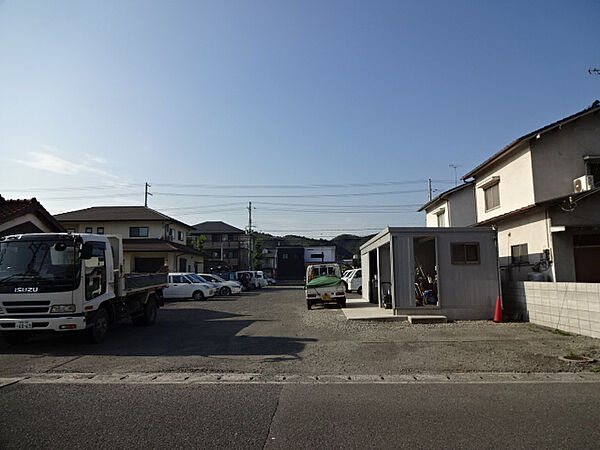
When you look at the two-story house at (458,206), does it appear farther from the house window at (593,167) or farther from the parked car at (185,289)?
the parked car at (185,289)

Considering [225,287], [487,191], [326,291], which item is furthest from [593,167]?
[225,287]

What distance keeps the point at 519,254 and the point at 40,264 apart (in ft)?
50.4

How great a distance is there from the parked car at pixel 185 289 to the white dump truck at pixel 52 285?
45.7 ft

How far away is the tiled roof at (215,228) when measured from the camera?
66.2 meters

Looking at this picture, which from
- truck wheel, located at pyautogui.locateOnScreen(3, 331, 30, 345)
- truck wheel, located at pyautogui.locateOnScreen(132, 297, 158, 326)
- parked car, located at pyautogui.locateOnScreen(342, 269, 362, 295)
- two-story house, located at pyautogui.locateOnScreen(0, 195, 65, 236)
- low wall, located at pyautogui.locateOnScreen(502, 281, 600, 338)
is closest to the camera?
low wall, located at pyautogui.locateOnScreen(502, 281, 600, 338)

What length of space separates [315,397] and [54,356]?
629 centimetres

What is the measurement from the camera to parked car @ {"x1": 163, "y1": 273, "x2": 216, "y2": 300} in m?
24.5

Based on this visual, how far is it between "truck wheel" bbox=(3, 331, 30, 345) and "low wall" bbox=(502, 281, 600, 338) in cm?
1356

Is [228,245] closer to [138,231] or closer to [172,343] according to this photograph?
[138,231]

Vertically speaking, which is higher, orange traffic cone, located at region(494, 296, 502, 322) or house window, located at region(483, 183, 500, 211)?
house window, located at region(483, 183, 500, 211)

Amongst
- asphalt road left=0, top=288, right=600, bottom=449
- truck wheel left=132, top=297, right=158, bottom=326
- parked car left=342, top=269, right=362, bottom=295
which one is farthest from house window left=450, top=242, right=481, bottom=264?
parked car left=342, top=269, right=362, bottom=295

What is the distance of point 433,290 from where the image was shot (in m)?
14.6

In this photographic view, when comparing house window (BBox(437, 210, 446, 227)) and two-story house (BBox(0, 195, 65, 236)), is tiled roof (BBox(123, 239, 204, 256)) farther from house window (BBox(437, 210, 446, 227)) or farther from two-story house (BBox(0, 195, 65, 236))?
house window (BBox(437, 210, 446, 227))

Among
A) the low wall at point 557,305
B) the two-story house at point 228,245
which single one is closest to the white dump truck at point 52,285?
the low wall at point 557,305
